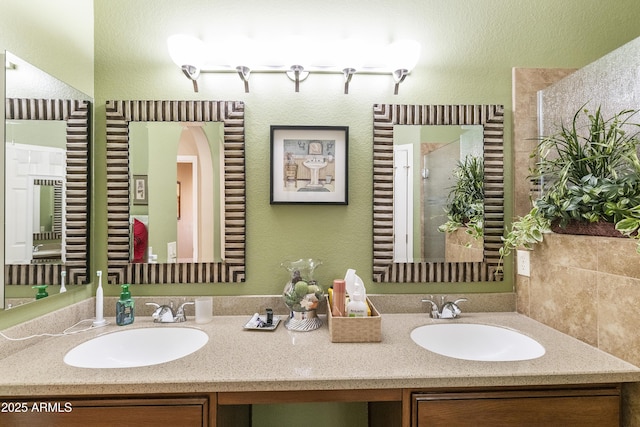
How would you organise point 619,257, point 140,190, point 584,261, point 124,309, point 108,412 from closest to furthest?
point 108,412 < point 619,257 < point 584,261 < point 124,309 < point 140,190

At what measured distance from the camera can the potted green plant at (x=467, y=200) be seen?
164cm

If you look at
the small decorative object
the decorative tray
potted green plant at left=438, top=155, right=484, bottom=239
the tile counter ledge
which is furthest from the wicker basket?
potted green plant at left=438, top=155, right=484, bottom=239

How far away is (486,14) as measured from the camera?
1.67 m

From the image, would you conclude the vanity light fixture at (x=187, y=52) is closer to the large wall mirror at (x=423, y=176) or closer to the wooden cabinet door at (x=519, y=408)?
the large wall mirror at (x=423, y=176)

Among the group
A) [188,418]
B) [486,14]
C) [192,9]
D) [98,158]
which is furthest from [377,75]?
[188,418]

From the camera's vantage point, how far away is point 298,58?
157 centimetres

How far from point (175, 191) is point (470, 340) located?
60.7 inches

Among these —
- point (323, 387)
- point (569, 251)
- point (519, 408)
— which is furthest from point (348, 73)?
point (519, 408)

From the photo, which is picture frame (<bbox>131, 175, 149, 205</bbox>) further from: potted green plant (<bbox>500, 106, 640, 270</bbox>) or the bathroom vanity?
potted green plant (<bbox>500, 106, 640, 270</bbox>)

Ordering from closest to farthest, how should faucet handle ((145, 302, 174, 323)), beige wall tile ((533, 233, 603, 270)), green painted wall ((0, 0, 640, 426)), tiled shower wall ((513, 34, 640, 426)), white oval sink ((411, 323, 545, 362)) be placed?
tiled shower wall ((513, 34, 640, 426)) → beige wall tile ((533, 233, 603, 270)) → white oval sink ((411, 323, 545, 362)) → faucet handle ((145, 302, 174, 323)) → green painted wall ((0, 0, 640, 426))

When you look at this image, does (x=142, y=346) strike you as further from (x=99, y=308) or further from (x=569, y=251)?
(x=569, y=251)

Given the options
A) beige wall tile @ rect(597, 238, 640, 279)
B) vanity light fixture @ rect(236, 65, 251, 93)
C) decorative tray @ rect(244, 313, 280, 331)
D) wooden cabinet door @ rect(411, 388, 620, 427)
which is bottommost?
wooden cabinet door @ rect(411, 388, 620, 427)

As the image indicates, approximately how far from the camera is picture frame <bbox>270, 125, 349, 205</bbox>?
5.28 feet

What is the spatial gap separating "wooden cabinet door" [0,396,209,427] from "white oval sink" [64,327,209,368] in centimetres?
28
